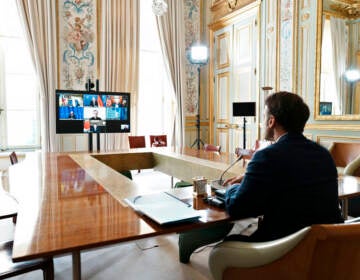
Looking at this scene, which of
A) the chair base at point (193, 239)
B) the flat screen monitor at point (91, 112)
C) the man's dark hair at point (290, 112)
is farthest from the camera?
the flat screen monitor at point (91, 112)

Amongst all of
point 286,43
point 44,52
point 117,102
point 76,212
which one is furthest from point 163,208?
point 44,52

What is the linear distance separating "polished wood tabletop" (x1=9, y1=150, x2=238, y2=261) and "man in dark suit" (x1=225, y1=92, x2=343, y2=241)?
16cm

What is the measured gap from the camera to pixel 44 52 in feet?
16.5

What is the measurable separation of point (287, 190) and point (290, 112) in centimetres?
32

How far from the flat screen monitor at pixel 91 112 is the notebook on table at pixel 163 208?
2536mm

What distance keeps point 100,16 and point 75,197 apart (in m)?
4.79

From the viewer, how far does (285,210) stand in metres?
1.13

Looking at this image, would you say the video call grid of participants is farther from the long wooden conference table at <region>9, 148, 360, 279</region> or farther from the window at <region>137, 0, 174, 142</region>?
the window at <region>137, 0, 174, 142</region>

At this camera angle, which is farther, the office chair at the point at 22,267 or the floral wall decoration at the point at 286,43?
the floral wall decoration at the point at 286,43

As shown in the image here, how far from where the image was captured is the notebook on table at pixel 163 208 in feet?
3.69

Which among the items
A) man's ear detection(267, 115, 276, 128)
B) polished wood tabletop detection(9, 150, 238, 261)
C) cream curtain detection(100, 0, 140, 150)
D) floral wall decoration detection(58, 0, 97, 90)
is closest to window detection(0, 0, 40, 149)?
floral wall decoration detection(58, 0, 97, 90)

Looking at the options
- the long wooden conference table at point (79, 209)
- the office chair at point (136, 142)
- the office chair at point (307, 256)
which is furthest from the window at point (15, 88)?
the office chair at point (307, 256)

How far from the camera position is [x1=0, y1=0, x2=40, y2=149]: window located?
5.02 metres

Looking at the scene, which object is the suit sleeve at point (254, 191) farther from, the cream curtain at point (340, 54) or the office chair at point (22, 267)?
the cream curtain at point (340, 54)
